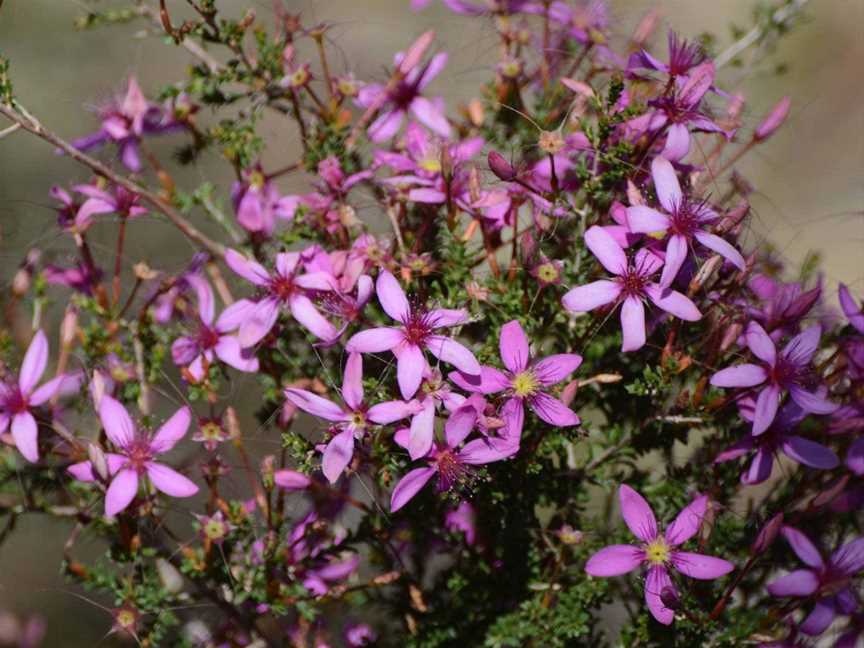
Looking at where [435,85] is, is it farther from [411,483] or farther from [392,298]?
[411,483]

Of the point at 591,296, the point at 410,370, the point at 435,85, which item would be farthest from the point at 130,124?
the point at 435,85

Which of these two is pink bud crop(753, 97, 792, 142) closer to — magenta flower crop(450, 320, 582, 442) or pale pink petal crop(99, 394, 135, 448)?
magenta flower crop(450, 320, 582, 442)

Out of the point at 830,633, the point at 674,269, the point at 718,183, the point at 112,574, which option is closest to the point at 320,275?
the point at 674,269

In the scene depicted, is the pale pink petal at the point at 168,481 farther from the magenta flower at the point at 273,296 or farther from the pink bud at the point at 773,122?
the pink bud at the point at 773,122

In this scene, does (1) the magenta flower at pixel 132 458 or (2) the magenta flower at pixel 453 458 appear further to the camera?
(1) the magenta flower at pixel 132 458

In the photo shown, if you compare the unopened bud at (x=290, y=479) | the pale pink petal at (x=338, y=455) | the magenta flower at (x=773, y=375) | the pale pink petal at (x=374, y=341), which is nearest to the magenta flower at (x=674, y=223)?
the magenta flower at (x=773, y=375)

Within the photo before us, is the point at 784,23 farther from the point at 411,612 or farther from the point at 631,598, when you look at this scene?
the point at 411,612
